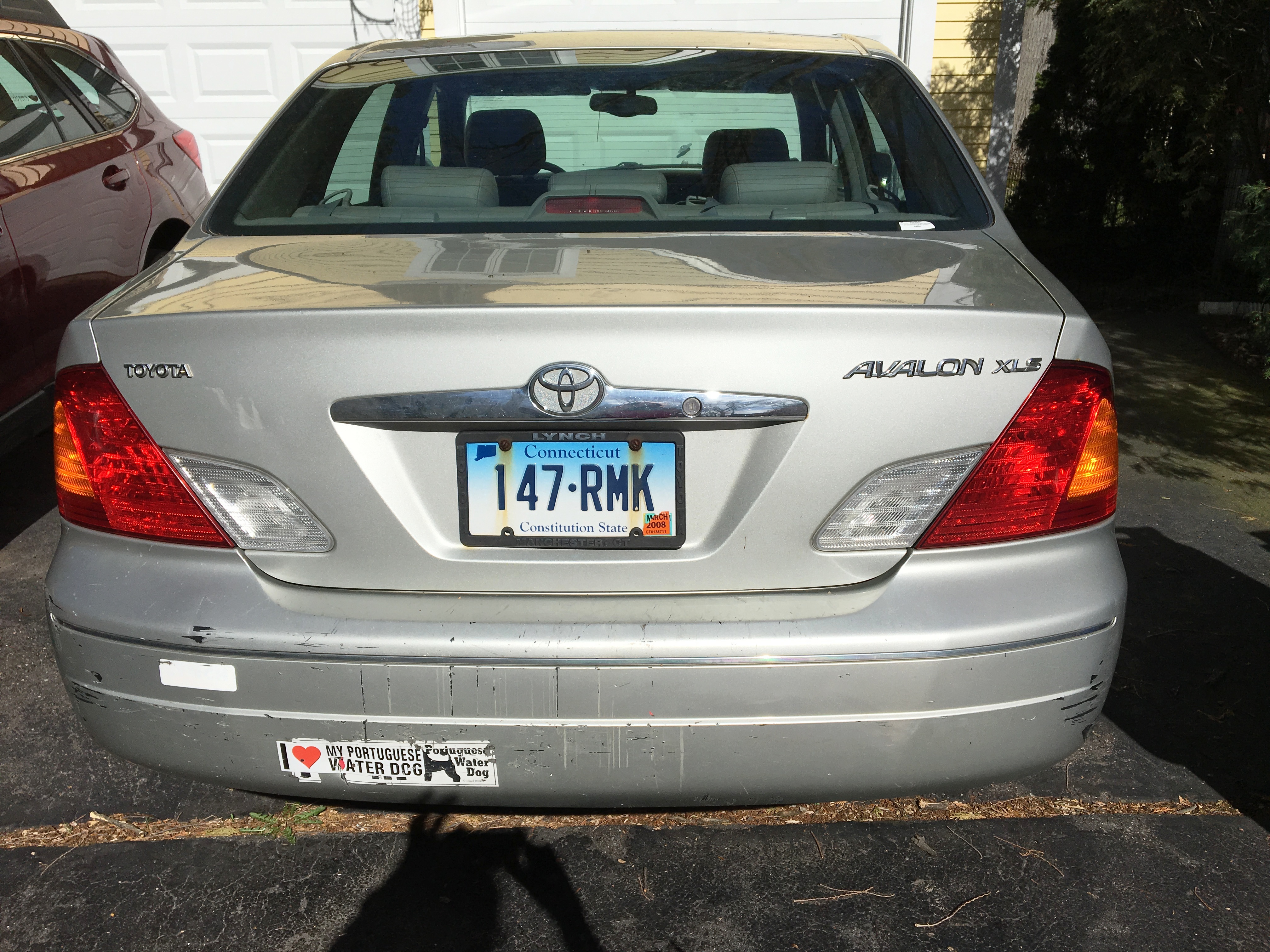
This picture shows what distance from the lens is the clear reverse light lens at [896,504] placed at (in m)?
1.75

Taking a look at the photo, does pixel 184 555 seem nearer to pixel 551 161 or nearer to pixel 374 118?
pixel 374 118

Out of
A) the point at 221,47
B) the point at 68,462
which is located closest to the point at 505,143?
the point at 68,462

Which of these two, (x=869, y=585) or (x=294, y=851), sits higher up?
(x=869, y=585)

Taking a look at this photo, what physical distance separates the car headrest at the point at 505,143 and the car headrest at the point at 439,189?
1.01 feet

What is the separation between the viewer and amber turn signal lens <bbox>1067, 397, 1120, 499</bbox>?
5.96 feet

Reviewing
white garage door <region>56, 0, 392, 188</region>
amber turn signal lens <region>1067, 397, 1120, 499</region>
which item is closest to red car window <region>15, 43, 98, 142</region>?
white garage door <region>56, 0, 392, 188</region>

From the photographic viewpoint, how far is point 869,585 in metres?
1.78

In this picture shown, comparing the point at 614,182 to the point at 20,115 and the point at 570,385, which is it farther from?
the point at 20,115

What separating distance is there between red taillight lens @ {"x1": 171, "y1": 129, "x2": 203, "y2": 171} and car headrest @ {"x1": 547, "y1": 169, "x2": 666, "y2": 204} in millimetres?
3251

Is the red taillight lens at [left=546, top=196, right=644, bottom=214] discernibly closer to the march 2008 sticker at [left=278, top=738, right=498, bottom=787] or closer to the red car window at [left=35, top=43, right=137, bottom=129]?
the march 2008 sticker at [left=278, top=738, right=498, bottom=787]

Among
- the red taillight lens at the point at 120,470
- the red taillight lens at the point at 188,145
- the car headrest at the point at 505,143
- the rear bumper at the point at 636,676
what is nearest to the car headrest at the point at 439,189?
the car headrest at the point at 505,143

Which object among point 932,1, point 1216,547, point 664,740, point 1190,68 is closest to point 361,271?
point 664,740

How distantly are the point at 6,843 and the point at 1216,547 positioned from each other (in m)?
3.85

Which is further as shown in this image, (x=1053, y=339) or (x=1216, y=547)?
(x=1216, y=547)
